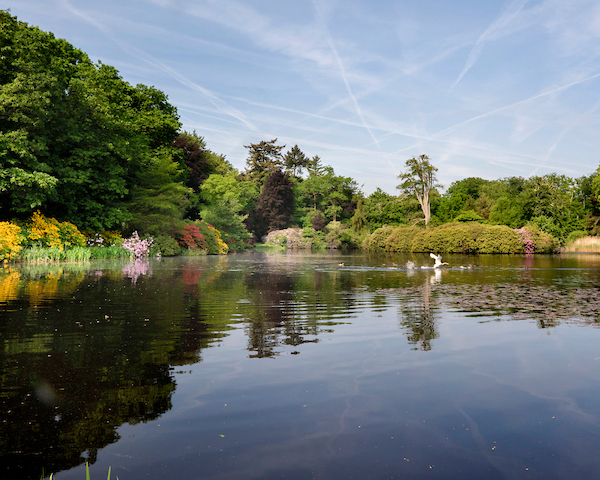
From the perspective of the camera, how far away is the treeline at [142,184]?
2361cm

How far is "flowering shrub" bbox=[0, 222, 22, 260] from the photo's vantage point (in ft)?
73.3

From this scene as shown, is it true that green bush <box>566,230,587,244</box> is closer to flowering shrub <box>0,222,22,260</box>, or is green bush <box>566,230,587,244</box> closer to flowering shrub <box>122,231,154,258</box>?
flowering shrub <box>122,231,154,258</box>

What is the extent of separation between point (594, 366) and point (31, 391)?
6.46 metres

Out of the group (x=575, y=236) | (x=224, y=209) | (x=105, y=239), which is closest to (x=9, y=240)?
(x=105, y=239)

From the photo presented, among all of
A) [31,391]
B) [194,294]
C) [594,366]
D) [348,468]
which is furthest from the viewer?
[194,294]

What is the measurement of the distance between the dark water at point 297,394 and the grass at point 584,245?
5023cm

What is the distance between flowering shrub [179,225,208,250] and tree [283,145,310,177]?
52866 mm

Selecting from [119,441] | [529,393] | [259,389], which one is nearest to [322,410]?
[259,389]

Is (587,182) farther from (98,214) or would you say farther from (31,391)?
(31,391)

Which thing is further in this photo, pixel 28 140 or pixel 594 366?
pixel 28 140

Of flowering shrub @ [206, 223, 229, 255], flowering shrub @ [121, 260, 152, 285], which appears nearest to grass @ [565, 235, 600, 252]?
flowering shrub @ [206, 223, 229, 255]

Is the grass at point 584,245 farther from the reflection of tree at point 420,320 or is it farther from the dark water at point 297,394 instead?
the dark water at point 297,394

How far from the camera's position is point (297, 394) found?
4500 mm

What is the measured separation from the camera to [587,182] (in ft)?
210
